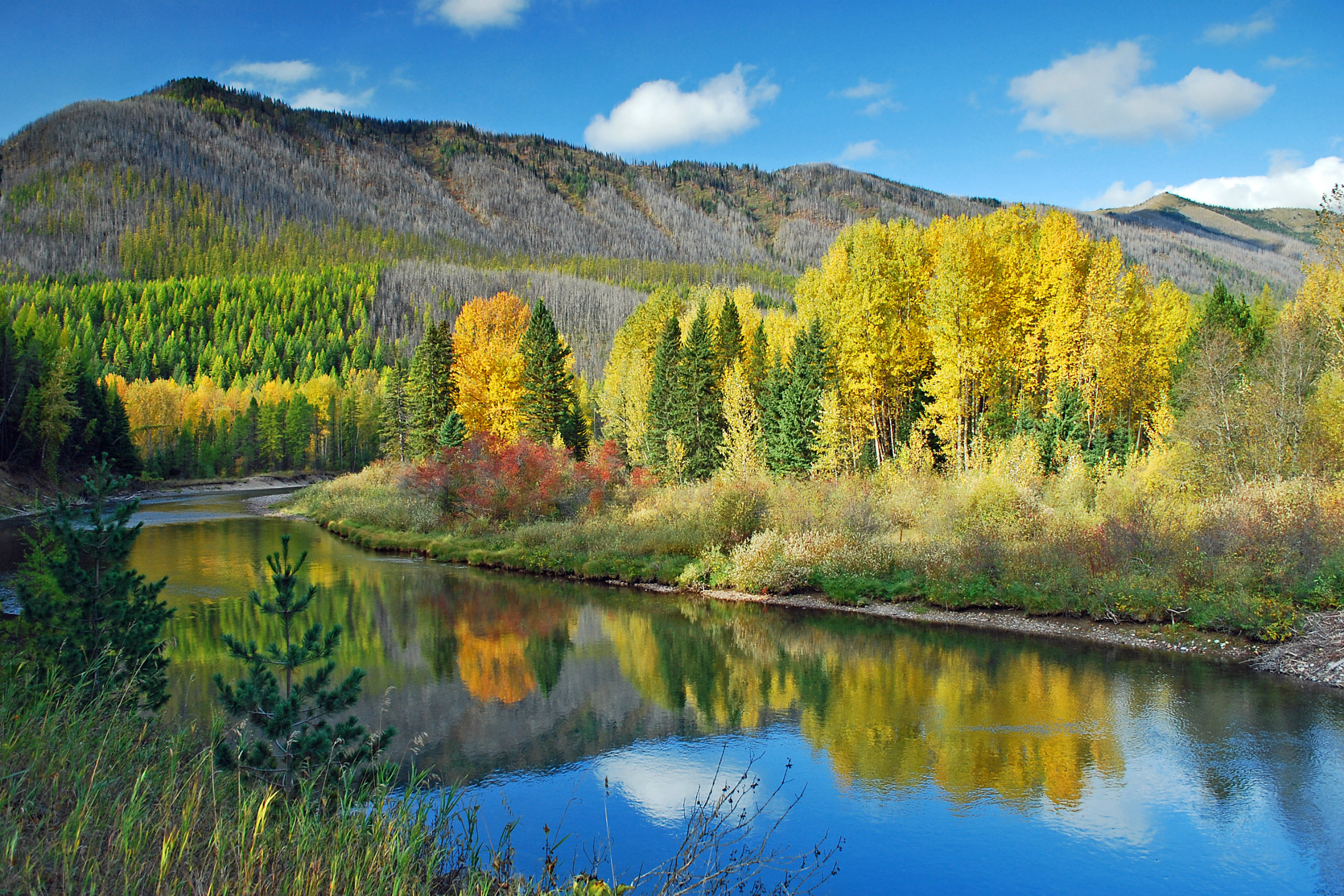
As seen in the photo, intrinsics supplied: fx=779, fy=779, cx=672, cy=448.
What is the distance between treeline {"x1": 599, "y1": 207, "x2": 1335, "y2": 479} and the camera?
3125 centimetres

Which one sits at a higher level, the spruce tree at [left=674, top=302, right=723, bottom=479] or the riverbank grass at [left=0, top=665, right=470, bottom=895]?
the spruce tree at [left=674, top=302, right=723, bottom=479]

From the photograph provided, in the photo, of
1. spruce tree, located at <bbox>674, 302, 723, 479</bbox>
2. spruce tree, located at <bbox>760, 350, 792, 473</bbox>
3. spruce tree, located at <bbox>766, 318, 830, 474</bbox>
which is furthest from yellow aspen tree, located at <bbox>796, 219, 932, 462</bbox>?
spruce tree, located at <bbox>674, 302, 723, 479</bbox>

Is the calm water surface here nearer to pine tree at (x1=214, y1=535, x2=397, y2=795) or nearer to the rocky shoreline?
the rocky shoreline

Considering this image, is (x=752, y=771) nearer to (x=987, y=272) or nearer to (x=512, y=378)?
(x=987, y=272)

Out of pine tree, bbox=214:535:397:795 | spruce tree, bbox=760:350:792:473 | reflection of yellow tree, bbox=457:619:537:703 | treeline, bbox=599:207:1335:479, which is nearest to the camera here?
pine tree, bbox=214:535:397:795

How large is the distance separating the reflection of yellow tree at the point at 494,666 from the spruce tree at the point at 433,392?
94.1 feet

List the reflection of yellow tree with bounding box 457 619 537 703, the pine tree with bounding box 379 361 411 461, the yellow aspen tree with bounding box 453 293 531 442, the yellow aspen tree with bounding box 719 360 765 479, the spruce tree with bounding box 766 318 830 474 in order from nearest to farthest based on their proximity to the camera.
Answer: the reflection of yellow tree with bounding box 457 619 537 703 < the spruce tree with bounding box 766 318 830 474 < the yellow aspen tree with bounding box 719 360 765 479 < the yellow aspen tree with bounding box 453 293 531 442 < the pine tree with bounding box 379 361 411 461

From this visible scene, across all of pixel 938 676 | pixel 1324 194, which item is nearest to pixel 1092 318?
pixel 1324 194

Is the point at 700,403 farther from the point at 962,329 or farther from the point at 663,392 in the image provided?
the point at 962,329

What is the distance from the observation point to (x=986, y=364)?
32188 millimetres

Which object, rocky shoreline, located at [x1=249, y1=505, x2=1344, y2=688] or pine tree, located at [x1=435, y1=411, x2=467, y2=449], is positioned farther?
pine tree, located at [x1=435, y1=411, x2=467, y2=449]

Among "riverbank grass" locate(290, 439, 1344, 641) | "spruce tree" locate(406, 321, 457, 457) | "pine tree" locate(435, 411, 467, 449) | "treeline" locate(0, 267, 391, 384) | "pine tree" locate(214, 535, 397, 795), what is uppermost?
"treeline" locate(0, 267, 391, 384)

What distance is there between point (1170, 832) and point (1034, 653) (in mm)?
8913

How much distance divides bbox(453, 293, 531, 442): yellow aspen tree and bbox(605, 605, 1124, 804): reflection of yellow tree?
25358 millimetres
